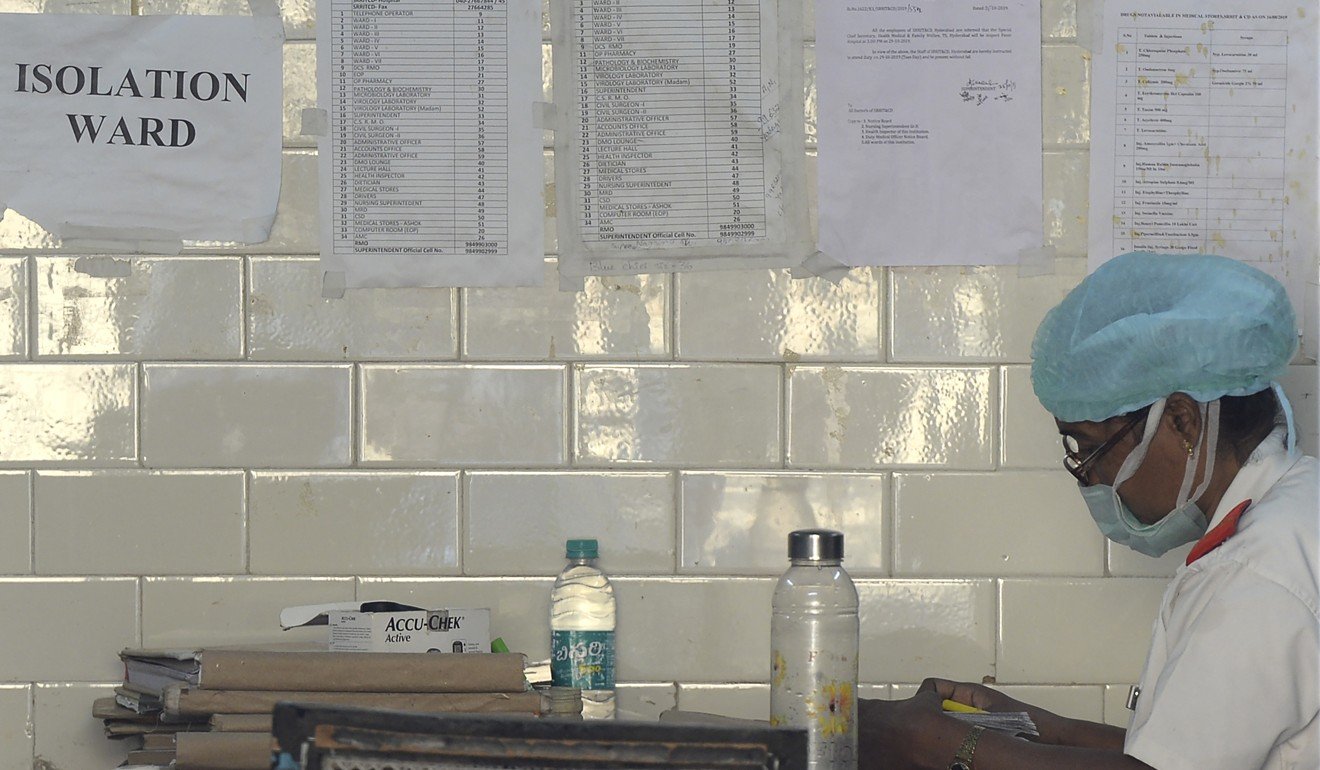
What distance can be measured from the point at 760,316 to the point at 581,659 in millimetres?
560

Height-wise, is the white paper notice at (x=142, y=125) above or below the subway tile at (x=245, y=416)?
above

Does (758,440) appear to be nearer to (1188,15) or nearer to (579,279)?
(579,279)

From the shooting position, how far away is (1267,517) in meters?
1.44

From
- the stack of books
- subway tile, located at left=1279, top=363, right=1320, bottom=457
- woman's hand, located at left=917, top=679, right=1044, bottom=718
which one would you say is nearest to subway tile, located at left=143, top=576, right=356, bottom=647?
the stack of books

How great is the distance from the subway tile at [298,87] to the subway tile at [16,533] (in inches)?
25.6

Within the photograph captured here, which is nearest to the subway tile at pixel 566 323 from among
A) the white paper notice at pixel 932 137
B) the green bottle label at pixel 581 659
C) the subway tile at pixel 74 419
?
the white paper notice at pixel 932 137

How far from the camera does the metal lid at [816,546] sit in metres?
1.41

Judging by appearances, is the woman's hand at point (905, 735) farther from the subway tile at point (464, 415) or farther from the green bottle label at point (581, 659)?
the subway tile at point (464, 415)

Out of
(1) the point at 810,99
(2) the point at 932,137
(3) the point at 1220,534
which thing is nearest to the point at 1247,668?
(3) the point at 1220,534

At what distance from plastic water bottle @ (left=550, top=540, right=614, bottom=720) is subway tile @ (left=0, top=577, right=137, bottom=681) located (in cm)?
63

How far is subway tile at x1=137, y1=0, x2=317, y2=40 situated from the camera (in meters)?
1.87

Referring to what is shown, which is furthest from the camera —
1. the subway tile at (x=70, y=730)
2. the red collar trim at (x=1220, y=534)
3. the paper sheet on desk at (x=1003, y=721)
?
the subway tile at (x=70, y=730)

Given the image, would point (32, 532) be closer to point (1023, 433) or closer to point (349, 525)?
point (349, 525)
